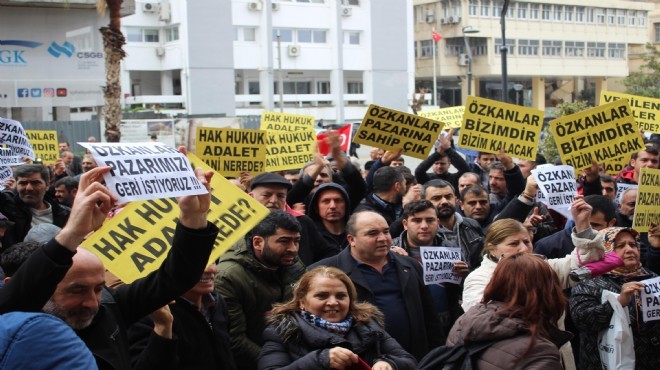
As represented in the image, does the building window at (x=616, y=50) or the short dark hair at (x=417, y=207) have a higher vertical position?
the building window at (x=616, y=50)

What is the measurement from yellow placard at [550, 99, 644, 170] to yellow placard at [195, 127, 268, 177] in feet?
9.92

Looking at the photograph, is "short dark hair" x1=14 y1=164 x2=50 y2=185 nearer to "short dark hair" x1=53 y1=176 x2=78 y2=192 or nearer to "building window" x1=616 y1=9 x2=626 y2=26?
"short dark hair" x1=53 y1=176 x2=78 y2=192

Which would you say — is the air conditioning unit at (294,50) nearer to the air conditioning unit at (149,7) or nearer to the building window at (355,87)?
the building window at (355,87)

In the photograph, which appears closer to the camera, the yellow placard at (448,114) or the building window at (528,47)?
the yellow placard at (448,114)

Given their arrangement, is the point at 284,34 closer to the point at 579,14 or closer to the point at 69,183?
the point at 579,14

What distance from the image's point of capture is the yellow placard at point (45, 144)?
1145cm

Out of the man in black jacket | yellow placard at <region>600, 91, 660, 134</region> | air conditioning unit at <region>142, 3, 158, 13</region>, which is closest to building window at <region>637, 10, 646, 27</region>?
air conditioning unit at <region>142, 3, 158, 13</region>

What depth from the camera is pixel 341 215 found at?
6973 millimetres

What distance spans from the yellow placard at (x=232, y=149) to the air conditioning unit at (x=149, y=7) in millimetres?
46161

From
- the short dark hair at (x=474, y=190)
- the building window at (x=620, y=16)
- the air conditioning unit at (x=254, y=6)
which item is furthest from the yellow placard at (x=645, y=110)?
the building window at (x=620, y=16)

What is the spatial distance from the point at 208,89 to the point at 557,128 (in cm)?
4552

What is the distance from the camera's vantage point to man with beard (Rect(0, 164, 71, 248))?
7697 millimetres

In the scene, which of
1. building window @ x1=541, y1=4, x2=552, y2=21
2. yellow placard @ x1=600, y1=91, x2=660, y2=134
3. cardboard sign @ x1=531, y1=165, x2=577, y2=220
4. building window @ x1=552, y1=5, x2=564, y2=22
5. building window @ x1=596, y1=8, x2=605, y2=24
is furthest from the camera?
building window @ x1=596, y1=8, x2=605, y2=24

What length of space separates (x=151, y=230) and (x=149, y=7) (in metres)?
50.8
